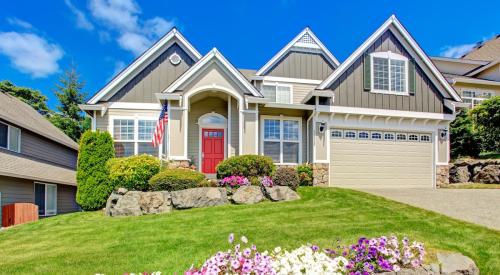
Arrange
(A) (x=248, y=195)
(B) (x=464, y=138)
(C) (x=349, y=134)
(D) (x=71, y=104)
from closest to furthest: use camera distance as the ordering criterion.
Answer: (A) (x=248, y=195), (C) (x=349, y=134), (B) (x=464, y=138), (D) (x=71, y=104)

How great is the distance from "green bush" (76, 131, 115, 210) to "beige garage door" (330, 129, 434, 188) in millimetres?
8579

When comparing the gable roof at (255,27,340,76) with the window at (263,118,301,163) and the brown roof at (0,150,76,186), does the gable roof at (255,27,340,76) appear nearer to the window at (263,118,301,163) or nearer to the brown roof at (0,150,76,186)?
the window at (263,118,301,163)

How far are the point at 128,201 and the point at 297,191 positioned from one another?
5.43m

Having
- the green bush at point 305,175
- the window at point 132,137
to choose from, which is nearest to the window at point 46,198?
the window at point 132,137

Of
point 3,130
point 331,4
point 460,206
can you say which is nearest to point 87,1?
point 3,130

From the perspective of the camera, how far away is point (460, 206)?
33.0 feet

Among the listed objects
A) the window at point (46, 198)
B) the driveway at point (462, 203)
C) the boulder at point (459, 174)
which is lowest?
the window at point (46, 198)

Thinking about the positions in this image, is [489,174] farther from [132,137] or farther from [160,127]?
[132,137]

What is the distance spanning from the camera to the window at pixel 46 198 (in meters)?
16.4

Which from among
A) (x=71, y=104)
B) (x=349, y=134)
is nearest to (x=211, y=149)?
(x=349, y=134)

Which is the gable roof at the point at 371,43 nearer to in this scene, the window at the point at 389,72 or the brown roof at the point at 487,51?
the window at the point at 389,72

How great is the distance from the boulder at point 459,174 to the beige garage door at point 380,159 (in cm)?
246

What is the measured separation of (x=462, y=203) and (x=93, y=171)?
39.4 ft

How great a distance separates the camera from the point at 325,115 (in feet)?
48.2
